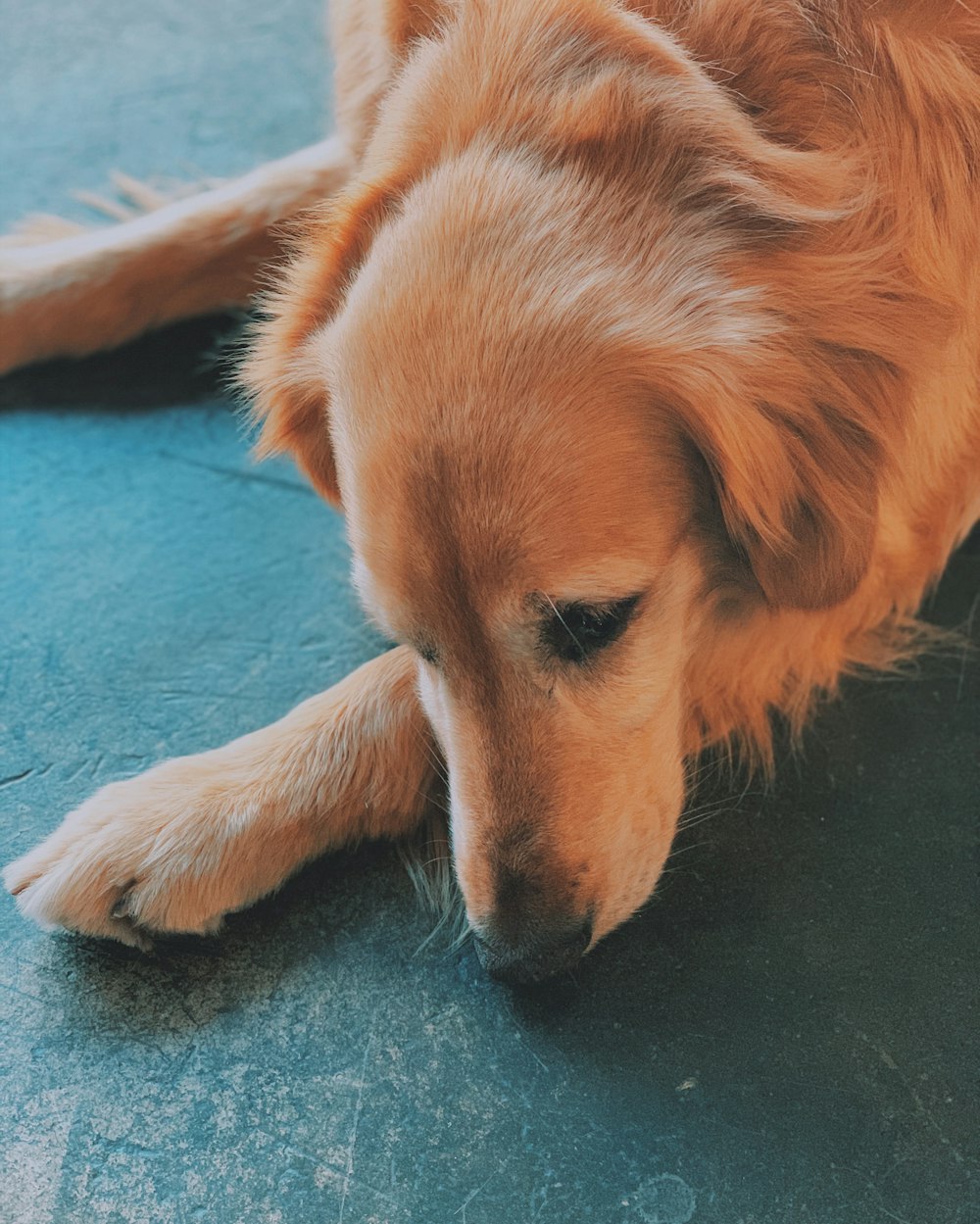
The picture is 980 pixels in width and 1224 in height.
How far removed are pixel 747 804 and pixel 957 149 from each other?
104 centimetres

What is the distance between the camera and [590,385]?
1.36 m

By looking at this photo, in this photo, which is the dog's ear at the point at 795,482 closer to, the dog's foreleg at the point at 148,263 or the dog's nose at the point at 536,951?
the dog's nose at the point at 536,951

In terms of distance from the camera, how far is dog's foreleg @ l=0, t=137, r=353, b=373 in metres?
2.51

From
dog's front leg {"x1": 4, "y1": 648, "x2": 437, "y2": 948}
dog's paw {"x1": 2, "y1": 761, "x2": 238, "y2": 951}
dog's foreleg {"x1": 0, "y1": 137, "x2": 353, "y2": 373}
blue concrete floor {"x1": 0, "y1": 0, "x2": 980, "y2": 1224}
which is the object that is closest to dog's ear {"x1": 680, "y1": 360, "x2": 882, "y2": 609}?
blue concrete floor {"x1": 0, "y1": 0, "x2": 980, "y2": 1224}

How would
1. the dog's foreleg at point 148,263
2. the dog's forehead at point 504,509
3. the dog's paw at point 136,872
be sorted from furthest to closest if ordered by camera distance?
the dog's foreleg at point 148,263 < the dog's paw at point 136,872 < the dog's forehead at point 504,509

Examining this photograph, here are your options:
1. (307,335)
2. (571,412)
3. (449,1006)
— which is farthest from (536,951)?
(307,335)

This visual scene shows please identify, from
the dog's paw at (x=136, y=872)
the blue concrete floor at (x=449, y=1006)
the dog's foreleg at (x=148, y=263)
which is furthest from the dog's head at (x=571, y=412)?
the dog's foreleg at (x=148, y=263)

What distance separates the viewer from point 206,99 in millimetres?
3391

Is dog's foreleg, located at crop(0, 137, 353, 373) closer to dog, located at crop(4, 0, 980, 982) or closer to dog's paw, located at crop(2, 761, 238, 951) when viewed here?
dog, located at crop(4, 0, 980, 982)

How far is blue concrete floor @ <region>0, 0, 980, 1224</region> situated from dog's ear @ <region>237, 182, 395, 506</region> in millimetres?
451

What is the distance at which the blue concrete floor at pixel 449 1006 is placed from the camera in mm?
1388

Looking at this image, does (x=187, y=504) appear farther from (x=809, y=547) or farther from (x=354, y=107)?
(x=809, y=547)

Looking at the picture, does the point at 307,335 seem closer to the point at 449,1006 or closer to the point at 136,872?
the point at 136,872

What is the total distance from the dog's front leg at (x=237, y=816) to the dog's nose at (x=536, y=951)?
0.33 metres
